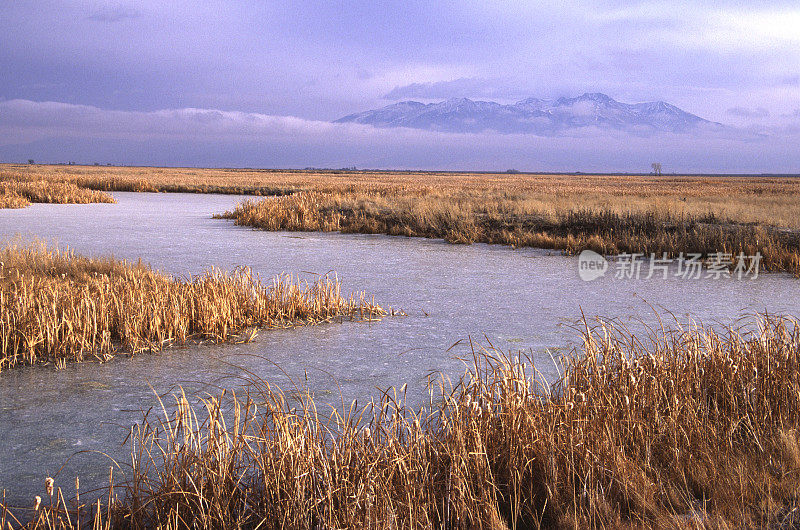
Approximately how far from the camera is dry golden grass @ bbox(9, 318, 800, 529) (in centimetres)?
255

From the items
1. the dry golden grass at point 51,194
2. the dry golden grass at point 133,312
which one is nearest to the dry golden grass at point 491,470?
the dry golden grass at point 133,312

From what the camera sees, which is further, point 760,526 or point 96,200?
point 96,200

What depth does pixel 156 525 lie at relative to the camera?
2566 mm

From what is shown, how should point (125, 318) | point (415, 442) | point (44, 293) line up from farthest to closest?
point (44, 293), point (125, 318), point (415, 442)

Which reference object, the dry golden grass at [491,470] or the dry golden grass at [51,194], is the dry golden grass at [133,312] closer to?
the dry golden grass at [491,470]

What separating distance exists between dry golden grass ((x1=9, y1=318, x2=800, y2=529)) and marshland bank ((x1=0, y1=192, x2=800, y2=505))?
17.4 inches

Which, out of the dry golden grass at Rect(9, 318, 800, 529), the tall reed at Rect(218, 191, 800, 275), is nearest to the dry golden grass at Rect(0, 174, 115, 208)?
the tall reed at Rect(218, 191, 800, 275)

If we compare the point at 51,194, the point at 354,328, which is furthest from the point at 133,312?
the point at 51,194

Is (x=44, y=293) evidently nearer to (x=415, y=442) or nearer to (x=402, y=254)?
(x=415, y=442)

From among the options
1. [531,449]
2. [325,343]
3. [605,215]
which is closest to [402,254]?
[605,215]

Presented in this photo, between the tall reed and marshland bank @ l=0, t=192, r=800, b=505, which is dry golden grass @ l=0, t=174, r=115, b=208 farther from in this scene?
marshland bank @ l=0, t=192, r=800, b=505

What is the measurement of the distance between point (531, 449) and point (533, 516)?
40cm

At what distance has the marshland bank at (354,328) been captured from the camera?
12.1 ft

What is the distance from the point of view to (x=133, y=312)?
5730 mm
